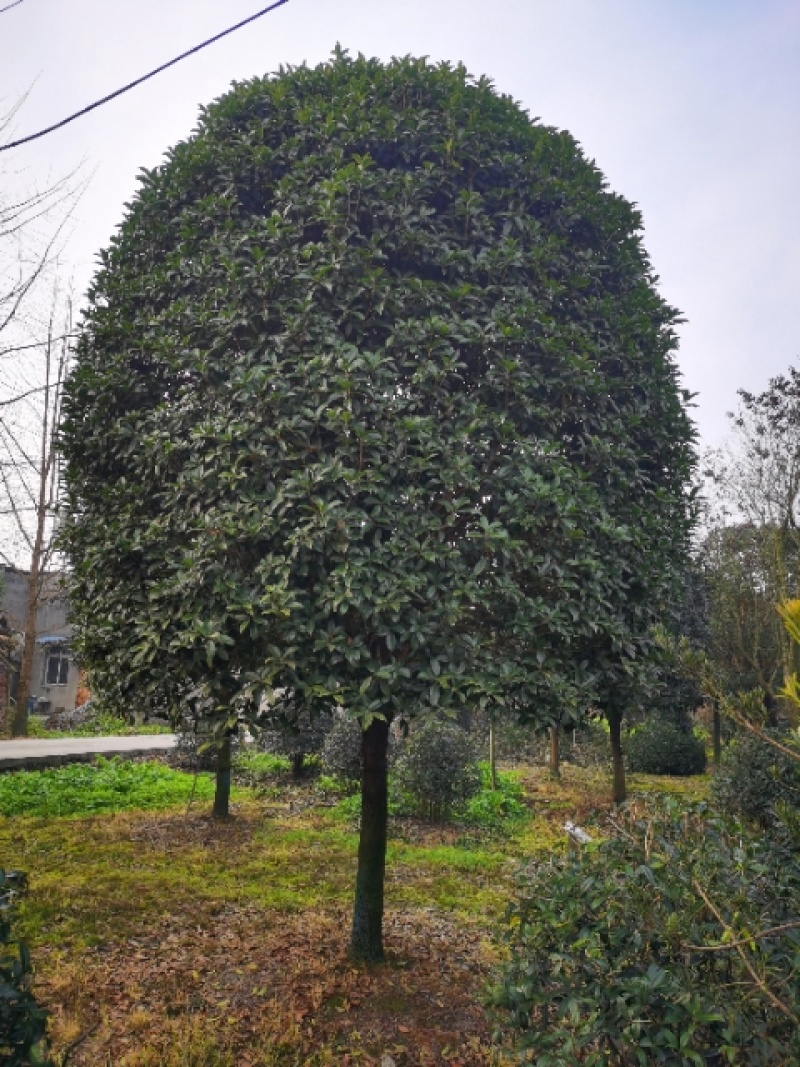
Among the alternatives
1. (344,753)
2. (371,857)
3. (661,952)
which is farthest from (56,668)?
(661,952)

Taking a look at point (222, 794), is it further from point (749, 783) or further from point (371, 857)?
point (749, 783)

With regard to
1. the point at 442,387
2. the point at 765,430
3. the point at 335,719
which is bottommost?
the point at 335,719

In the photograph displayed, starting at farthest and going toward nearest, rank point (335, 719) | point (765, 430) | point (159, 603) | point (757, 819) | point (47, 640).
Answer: point (47, 640)
point (765, 430)
point (335, 719)
point (757, 819)
point (159, 603)

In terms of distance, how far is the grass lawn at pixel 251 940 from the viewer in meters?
4.05

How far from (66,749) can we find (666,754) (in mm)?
13377

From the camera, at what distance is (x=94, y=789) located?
38.4 ft

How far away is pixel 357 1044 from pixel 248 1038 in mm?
606

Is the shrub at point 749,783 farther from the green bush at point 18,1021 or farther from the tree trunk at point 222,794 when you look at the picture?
the green bush at point 18,1021

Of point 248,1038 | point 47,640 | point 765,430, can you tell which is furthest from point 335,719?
point 47,640

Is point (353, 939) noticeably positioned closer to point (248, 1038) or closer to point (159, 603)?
point (248, 1038)

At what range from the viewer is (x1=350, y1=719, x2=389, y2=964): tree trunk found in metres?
5.02

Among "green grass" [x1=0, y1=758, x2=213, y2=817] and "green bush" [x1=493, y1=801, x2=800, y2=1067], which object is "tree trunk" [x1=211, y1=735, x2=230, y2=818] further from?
"green bush" [x1=493, y1=801, x2=800, y2=1067]

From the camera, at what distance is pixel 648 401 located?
5117mm

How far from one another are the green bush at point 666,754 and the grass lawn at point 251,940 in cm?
809
